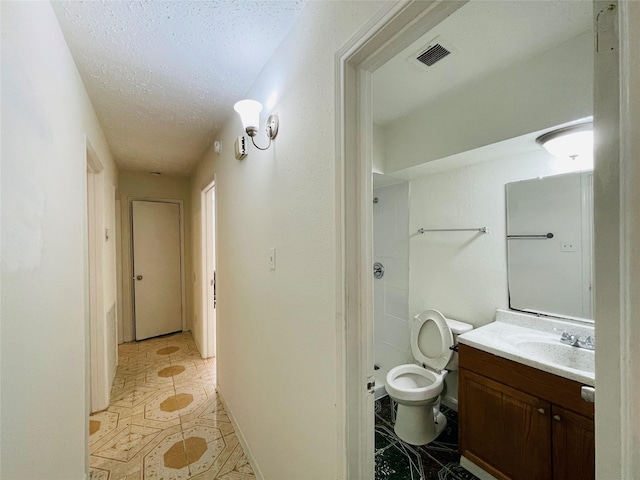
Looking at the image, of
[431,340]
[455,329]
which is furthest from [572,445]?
[431,340]

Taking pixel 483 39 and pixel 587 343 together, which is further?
pixel 587 343

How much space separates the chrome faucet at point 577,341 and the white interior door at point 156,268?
4.41m

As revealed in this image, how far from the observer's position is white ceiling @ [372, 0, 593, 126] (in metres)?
1.13

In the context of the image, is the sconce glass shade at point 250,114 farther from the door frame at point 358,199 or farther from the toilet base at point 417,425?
the toilet base at point 417,425

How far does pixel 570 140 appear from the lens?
1.40 metres

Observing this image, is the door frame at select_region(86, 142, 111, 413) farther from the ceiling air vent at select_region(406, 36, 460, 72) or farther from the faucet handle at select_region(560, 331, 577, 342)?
the faucet handle at select_region(560, 331, 577, 342)

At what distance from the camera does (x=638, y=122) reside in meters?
0.35

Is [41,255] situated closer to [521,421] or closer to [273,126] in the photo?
[273,126]

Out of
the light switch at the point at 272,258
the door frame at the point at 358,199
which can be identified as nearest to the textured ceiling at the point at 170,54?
the door frame at the point at 358,199

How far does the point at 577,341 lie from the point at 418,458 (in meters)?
1.20

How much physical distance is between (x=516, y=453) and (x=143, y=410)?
105 inches

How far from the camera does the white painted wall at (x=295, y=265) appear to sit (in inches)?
39.1

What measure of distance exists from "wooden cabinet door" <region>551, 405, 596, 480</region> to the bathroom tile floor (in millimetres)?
546

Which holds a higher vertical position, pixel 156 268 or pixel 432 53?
pixel 432 53
